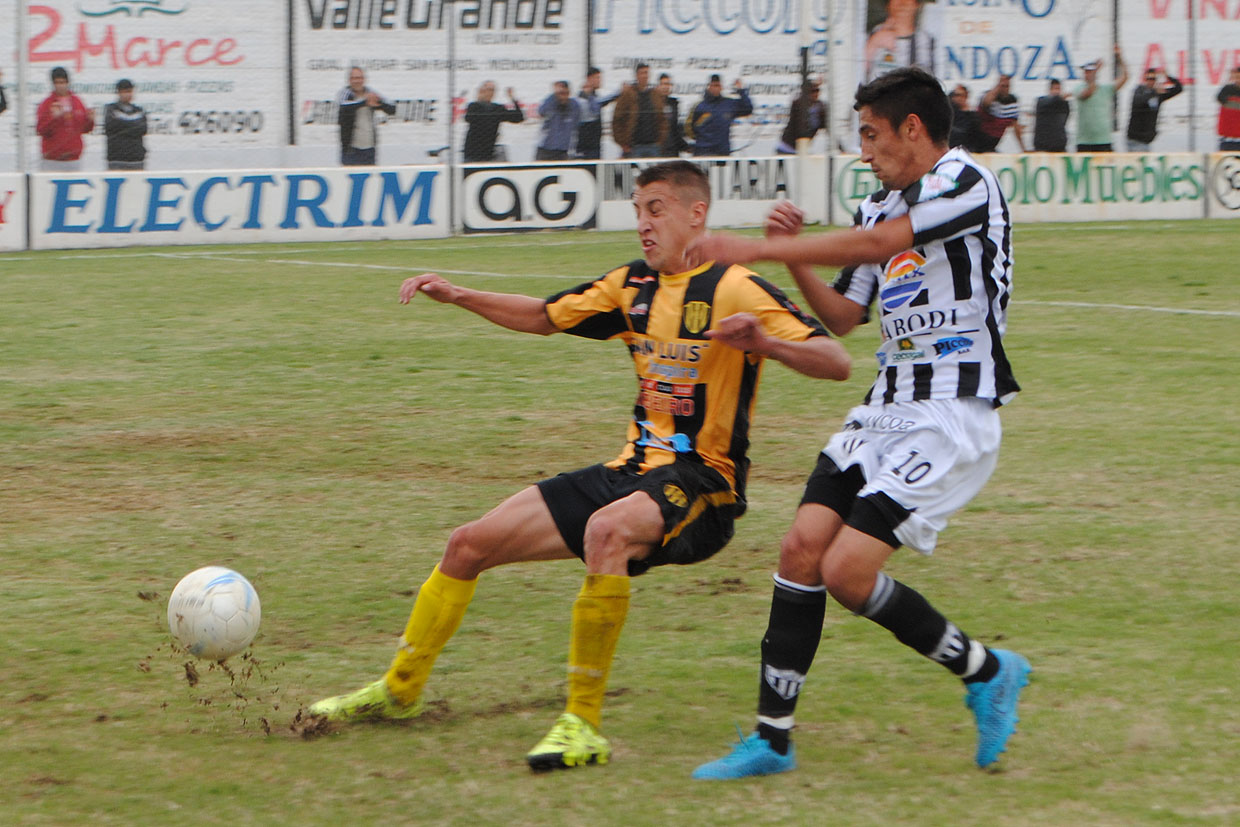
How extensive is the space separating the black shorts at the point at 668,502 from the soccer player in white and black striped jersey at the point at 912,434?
1.24 feet

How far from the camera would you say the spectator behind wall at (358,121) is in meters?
20.6

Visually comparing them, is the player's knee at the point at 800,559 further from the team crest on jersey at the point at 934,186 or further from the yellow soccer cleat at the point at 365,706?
the yellow soccer cleat at the point at 365,706

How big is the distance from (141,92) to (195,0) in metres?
1.55

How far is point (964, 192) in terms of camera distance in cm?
409

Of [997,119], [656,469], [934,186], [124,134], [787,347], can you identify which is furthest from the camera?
[997,119]

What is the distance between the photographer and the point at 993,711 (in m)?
4.16

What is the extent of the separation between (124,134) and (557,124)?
5.58m

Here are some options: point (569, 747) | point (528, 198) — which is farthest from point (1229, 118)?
point (569, 747)

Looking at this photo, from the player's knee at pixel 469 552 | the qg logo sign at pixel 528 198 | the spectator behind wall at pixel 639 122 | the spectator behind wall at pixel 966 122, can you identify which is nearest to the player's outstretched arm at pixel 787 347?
the player's knee at pixel 469 552

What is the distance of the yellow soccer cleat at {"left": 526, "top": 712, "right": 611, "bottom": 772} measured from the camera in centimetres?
416

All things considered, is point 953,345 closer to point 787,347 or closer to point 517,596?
point 787,347

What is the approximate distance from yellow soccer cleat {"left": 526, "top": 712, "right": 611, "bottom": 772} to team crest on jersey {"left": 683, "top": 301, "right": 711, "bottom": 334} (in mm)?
1159

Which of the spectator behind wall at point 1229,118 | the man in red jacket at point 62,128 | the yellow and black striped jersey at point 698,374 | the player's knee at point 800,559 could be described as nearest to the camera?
the player's knee at point 800,559

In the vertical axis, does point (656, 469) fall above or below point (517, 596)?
above
